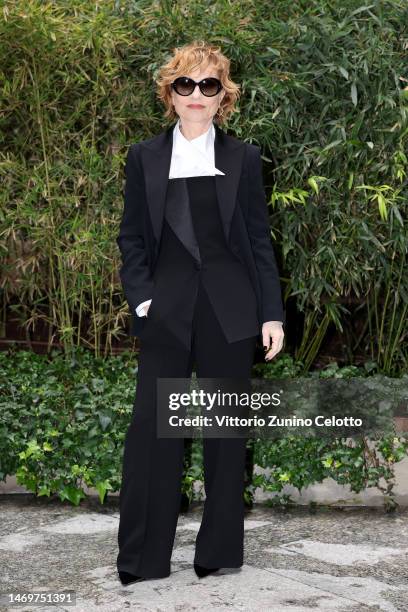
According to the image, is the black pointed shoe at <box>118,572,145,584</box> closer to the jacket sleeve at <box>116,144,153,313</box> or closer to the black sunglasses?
the jacket sleeve at <box>116,144,153,313</box>

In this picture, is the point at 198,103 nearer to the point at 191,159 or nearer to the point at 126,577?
the point at 191,159

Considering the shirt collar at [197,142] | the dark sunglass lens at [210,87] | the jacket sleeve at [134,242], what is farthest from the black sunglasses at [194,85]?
the jacket sleeve at [134,242]

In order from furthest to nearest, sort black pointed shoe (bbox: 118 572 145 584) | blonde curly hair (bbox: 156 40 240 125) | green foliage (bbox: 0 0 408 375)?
green foliage (bbox: 0 0 408 375)
black pointed shoe (bbox: 118 572 145 584)
blonde curly hair (bbox: 156 40 240 125)

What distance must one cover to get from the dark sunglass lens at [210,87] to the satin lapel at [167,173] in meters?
0.19

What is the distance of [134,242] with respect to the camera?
3.10m

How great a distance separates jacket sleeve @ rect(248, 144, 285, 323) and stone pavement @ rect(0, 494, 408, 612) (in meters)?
0.91

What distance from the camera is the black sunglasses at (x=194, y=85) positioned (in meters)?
2.95

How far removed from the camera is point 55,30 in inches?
170

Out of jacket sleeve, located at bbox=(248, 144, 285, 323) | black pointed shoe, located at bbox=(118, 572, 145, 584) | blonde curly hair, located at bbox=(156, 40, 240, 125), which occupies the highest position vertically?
blonde curly hair, located at bbox=(156, 40, 240, 125)

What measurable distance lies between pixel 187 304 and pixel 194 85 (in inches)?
26.9

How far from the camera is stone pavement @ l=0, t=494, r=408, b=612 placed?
3057 millimetres

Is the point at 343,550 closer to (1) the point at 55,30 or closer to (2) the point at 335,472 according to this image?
(2) the point at 335,472

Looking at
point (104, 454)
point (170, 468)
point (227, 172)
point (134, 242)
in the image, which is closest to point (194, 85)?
point (227, 172)

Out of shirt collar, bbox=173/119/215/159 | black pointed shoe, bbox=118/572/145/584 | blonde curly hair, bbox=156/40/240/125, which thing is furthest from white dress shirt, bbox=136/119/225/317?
black pointed shoe, bbox=118/572/145/584
